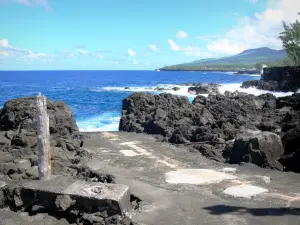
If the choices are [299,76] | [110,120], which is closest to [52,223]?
[110,120]

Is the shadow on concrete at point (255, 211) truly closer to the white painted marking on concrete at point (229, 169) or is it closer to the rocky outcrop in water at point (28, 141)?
the white painted marking on concrete at point (229, 169)

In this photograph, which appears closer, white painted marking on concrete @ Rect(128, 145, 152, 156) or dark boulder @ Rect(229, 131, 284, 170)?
dark boulder @ Rect(229, 131, 284, 170)

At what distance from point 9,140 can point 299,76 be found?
2251 inches

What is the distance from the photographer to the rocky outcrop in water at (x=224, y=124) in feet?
51.6

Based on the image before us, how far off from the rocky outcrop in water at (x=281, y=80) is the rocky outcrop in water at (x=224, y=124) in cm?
3090

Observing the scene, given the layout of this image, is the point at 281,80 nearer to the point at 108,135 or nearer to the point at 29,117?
the point at 108,135

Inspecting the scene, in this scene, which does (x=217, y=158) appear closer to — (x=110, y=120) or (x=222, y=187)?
(x=222, y=187)

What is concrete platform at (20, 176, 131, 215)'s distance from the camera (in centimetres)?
1027

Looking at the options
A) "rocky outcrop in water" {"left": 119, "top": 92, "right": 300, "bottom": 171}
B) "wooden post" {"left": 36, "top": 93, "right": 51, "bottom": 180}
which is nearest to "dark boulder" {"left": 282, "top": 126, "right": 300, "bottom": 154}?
"rocky outcrop in water" {"left": 119, "top": 92, "right": 300, "bottom": 171}

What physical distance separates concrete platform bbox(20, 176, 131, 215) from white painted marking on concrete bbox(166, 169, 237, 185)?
3048mm

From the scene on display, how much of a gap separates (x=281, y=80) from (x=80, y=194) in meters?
64.1

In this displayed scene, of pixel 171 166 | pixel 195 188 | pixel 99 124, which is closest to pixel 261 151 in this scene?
pixel 171 166

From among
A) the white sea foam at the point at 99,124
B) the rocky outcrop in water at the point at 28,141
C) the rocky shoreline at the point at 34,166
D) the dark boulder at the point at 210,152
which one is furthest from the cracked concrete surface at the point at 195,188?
the white sea foam at the point at 99,124

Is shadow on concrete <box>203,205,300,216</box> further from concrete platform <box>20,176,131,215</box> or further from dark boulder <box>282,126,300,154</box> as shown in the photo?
dark boulder <box>282,126,300,154</box>
